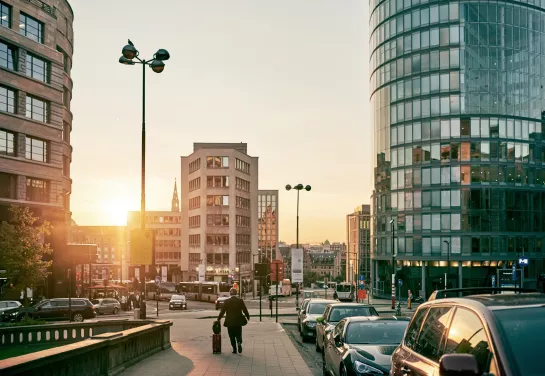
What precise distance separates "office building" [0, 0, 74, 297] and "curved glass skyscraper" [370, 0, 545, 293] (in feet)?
141

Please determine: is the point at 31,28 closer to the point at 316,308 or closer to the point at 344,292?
the point at 316,308

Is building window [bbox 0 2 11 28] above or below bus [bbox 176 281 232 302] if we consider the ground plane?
above

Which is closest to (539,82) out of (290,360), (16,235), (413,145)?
(413,145)

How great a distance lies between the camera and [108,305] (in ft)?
170

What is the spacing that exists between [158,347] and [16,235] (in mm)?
Result: 23375

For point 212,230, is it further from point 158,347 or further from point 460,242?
point 158,347

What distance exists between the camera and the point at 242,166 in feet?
364

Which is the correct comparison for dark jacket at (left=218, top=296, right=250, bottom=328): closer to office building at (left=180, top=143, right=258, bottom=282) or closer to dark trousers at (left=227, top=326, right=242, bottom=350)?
dark trousers at (left=227, top=326, right=242, bottom=350)

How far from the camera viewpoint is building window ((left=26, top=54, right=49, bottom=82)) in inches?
1895

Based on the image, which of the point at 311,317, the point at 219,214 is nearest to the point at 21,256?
the point at 311,317

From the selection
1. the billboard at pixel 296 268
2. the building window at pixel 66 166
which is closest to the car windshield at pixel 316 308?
the billboard at pixel 296 268

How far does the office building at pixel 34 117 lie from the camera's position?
150ft

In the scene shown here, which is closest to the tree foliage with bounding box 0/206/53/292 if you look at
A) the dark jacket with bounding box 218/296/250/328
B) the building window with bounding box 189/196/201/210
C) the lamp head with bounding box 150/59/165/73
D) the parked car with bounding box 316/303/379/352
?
the lamp head with bounding box 150/59/165/73

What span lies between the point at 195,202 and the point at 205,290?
35626mm
